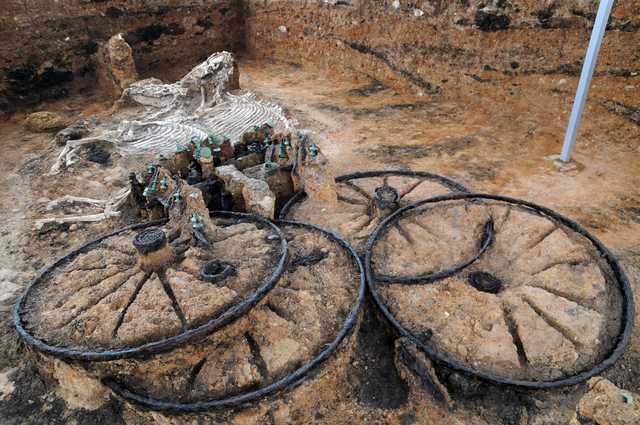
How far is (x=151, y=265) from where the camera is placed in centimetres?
380

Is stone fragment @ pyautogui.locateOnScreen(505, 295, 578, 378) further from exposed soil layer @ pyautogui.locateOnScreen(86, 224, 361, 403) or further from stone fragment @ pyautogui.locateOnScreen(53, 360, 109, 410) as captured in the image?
stone fragment @ pyautogui.locateOnScreen(53, 360, 109, 410)

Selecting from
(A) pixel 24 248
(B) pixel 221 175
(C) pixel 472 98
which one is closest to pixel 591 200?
(C) pixel 472 98

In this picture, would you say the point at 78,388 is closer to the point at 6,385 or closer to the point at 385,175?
the point at 6,385

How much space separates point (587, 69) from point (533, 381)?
487cm

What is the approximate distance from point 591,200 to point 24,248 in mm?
7472

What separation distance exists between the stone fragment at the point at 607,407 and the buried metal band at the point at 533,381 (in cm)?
83

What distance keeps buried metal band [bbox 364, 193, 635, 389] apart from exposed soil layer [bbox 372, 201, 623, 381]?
2.3 inches

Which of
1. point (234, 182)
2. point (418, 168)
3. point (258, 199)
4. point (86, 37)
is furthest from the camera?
point (86, 37)

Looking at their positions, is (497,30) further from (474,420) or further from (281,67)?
(474,420)

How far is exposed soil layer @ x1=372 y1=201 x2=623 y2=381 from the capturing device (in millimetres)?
3637

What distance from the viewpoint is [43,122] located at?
9109mm

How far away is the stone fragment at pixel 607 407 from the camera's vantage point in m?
2.36

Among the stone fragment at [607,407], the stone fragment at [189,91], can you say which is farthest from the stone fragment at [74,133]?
the stone fragment at [607,407]

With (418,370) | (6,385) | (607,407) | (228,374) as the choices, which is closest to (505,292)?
(418,370)
